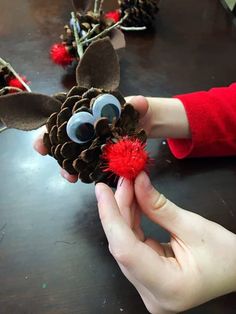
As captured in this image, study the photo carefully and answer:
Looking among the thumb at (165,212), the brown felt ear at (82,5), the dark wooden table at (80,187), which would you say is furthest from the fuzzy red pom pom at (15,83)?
the thumb at (165,212)

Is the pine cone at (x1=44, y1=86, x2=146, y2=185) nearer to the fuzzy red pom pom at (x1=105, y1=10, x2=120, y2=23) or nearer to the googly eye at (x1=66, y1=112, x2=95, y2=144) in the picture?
the googly eye at (x1=66, y1=112, x2=95, y2=144)

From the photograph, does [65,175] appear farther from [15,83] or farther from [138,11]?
[138,11]

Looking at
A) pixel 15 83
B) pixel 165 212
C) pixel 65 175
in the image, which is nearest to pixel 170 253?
pixel 165 212

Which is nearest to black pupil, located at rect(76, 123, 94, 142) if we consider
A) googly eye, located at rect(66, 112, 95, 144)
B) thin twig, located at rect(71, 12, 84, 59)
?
googly eye, located at rect(66, 112, 95, 144)

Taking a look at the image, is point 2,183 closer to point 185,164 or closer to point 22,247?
point 22,247

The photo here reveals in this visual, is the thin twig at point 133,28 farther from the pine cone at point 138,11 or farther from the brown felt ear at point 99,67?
the brown felt ear at point 99,67

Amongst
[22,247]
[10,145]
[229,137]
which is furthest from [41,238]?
[229,137]
